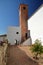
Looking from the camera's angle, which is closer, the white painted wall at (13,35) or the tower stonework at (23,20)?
the white painted wall at (13,35)

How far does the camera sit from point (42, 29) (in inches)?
795

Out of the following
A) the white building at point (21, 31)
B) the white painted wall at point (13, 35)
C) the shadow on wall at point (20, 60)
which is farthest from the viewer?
the white building at point (21, 31)

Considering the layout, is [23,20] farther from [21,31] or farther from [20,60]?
[20,60]

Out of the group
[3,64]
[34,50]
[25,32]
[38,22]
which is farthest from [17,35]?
[3,64]

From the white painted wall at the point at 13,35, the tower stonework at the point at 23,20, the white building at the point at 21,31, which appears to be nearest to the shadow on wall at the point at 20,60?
the white painted wall at the point at 13,35

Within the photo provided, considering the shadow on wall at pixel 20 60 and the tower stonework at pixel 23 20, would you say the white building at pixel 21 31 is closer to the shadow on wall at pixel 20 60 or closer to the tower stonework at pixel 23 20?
the tower stonework at pixel 23 20

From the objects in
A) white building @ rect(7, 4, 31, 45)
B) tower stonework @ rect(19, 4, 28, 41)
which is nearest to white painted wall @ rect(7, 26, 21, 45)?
white building @ rect(7, 4, 31, 45)

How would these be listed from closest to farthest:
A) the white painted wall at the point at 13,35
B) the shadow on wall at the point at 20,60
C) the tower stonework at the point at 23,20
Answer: the shadow on wall at the point at 20,60 < the white painted wall at the point at 13,35 < the tower stonework at the point at 23,20

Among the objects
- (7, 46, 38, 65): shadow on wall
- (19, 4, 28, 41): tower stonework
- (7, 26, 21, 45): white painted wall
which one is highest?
(19, 4, 28, 41): tower stonework

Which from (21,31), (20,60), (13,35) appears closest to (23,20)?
Answer: (21,31)

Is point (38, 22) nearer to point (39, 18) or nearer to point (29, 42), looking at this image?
point (39, 18)

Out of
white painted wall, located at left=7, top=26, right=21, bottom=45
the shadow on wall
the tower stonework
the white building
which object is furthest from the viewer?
the tower stonework

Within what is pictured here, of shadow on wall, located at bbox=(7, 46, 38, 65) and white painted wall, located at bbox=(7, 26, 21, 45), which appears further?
white painted wall, located at bbox=(7, 26, 21, 45)

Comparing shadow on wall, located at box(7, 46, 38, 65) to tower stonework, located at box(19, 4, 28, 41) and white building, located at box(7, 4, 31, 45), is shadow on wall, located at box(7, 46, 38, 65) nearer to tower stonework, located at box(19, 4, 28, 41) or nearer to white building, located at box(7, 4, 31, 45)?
white building, located at box(7, 4, 31, 45)
